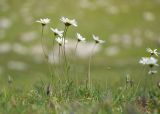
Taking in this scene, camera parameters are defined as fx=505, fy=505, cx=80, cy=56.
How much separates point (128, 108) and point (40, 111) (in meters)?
1.32

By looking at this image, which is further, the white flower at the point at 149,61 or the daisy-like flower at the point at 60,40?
the daisy-like flower at the point at 60,40

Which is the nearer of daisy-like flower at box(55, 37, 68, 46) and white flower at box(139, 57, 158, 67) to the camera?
white flower at box(139, 57, 158, 67)

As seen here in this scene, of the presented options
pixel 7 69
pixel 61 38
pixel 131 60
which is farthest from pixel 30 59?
pixel 61 38

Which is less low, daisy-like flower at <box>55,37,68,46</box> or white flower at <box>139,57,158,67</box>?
daisy-like flower at <box>55,37,68,46</box>

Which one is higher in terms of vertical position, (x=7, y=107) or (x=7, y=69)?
(x=7, y=69)

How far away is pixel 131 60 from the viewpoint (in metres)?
196

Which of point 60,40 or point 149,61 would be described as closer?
point 149,61

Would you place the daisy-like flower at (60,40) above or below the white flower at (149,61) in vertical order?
above

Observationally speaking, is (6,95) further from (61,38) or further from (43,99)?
(61,38)

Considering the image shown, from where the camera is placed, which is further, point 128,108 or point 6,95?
point 6,95

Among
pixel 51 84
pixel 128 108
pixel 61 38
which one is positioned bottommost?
pixel 128 108

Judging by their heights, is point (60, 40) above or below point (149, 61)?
above

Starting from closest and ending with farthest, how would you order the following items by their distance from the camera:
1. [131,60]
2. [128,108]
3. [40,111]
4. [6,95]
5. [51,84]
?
[128,108], [40,111], [6,95], [51,84], [131,60]

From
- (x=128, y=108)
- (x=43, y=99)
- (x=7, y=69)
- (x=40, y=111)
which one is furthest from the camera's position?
(x=7, y=69)
